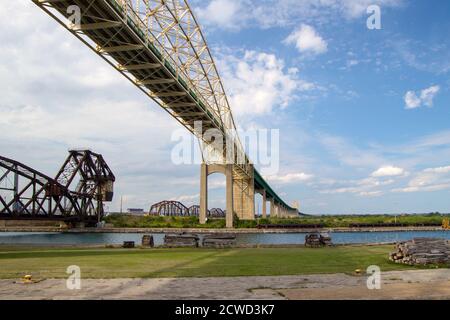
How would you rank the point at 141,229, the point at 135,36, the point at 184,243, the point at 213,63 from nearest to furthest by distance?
1. the point at 184,243
2. the point at 135,36
3. the point at 213,63
4. the point at 141,229

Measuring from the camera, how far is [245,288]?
952cm

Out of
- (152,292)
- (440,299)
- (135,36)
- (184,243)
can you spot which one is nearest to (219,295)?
(152,292)

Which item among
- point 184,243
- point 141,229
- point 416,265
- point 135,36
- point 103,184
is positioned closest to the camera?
point 416,265

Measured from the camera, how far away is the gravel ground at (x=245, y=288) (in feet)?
27.7

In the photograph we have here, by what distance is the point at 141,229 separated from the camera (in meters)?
96.0

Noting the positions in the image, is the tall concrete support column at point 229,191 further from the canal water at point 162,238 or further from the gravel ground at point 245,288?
the gravel ground at point 245,288

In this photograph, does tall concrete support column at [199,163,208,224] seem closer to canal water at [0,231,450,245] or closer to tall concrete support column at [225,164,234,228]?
tall concrete support column at [225,164,234,228]

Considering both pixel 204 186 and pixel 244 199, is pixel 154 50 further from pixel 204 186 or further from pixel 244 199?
pixel 244 199

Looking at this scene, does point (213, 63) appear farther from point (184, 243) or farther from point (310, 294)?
point (310, 294)

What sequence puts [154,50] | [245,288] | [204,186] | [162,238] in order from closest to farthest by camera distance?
[245,288] < [154,50] < [162,238] < [204,186]

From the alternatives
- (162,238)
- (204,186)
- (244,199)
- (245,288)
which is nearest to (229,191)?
(204,186)

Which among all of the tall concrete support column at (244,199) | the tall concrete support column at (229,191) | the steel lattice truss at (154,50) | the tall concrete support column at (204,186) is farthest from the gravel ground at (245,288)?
the tall concrete support column at (244,199)

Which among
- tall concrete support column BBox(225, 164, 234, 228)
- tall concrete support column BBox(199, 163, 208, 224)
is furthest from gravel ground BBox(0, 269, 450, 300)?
tall concrete support column BBox(225, 164, 234, 228)

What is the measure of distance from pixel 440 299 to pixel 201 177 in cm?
8080
